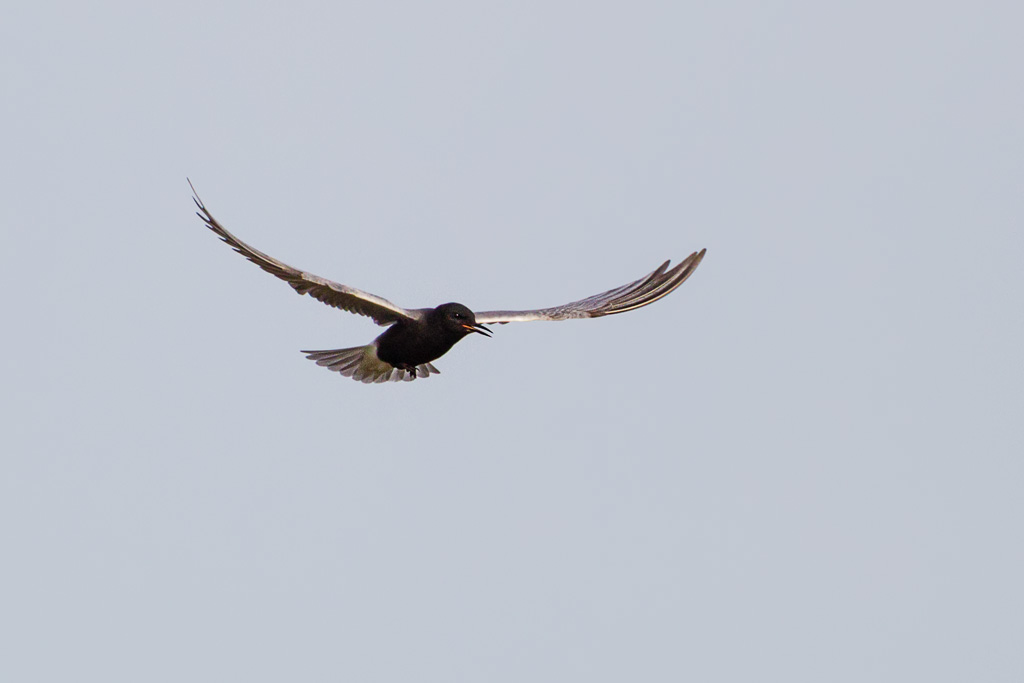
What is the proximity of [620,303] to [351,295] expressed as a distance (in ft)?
15.4

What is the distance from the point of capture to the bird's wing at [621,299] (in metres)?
21.7

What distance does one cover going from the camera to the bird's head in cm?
2045

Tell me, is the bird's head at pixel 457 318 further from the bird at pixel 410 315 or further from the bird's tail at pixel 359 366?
the bird's tail at pixel 359 366

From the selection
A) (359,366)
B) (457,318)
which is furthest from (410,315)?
(359,366)

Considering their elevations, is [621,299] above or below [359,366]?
above

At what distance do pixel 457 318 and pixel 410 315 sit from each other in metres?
0.67

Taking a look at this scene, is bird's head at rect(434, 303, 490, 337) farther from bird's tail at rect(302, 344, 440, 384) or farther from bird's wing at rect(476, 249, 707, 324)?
bird's tail at rect(302, 344, 440, 384)

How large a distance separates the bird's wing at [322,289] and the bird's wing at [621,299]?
1430 millimetres

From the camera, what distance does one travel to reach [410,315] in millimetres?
20750

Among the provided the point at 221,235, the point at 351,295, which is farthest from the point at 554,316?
the point at 221,235

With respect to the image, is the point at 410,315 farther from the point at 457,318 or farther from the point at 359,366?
the point at 359,366

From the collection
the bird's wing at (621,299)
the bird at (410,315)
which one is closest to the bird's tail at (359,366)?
the bird at (410,315)

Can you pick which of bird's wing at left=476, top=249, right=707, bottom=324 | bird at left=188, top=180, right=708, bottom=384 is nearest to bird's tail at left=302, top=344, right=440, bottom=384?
bird at left=188, top=180, right=708, bottom=384

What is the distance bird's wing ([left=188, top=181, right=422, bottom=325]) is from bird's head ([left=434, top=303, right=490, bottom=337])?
1.47ft
